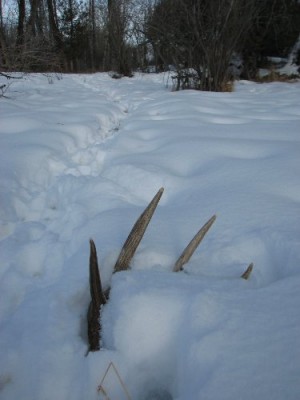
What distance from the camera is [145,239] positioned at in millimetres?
1277

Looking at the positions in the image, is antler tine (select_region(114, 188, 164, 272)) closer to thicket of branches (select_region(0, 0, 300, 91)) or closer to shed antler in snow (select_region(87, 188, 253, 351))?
shed antler in snow (select_region(87, 188, 253, 351))

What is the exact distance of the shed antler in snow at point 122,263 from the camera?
2.98ft

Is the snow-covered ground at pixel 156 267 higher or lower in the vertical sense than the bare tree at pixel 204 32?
lower

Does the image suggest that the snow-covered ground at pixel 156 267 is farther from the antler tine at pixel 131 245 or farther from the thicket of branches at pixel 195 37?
the thicket of branches at pixel 195 37

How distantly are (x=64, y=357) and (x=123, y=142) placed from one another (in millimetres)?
1824

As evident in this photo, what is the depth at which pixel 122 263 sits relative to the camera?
1.10 meters

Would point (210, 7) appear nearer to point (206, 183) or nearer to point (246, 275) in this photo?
point (206, 183)

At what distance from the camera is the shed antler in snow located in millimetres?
909

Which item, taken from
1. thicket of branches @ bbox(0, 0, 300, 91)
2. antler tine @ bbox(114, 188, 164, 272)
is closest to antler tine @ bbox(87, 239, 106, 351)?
antler tine @ bbox(114, 188, 164, 272)

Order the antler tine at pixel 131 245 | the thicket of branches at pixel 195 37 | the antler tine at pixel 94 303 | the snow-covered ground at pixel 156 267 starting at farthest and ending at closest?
the thicket of branches at pixel 195 37 → the antler tine at pixel 131 245 → the antler tine at pixel 94 303 → the snow-covered ground at pixel 156 267

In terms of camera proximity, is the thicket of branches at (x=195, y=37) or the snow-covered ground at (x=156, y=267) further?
the thicket of branches at (x=195, y=37)

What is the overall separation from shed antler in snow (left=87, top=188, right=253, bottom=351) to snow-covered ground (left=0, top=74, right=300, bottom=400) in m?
0.03

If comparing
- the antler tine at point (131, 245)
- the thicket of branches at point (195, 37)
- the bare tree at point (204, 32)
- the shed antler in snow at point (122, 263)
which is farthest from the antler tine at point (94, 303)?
the bare tree at point (204, 32)

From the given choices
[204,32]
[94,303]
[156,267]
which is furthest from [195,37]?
[94,303]
